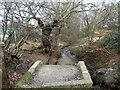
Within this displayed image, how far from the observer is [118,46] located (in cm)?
712

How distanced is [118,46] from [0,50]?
24.9 ft

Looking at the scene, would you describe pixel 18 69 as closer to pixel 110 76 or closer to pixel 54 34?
pixel 110 76

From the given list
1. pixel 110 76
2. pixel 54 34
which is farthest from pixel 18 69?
pixel 54 34

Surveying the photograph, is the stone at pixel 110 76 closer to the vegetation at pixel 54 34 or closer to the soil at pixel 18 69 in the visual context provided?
the vegetation at pixel 54 34

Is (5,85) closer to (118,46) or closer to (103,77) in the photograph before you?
(103,77)

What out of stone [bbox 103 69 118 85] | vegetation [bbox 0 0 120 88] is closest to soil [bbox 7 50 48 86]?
vegetation [bbox 0 0 120 88]

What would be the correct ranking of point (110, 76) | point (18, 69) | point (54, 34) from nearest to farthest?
1. point (18, 69)
2. point (110, 76)
3. point (54, 34)

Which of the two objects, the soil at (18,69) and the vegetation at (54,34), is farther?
the vegetation at (54,34)

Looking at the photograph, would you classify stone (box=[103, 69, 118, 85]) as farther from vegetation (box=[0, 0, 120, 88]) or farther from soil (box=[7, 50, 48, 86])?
soil (box=[7, 50, 48, 86])

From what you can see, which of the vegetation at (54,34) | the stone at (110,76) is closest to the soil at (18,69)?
the vegetation at (54,34)

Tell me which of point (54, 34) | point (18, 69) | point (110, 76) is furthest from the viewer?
point (54, 34)

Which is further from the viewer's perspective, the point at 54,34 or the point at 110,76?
the point at 54,34

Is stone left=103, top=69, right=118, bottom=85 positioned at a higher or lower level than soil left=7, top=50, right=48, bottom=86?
lower

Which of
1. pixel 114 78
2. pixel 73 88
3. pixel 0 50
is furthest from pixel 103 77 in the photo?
pixel 0 50
